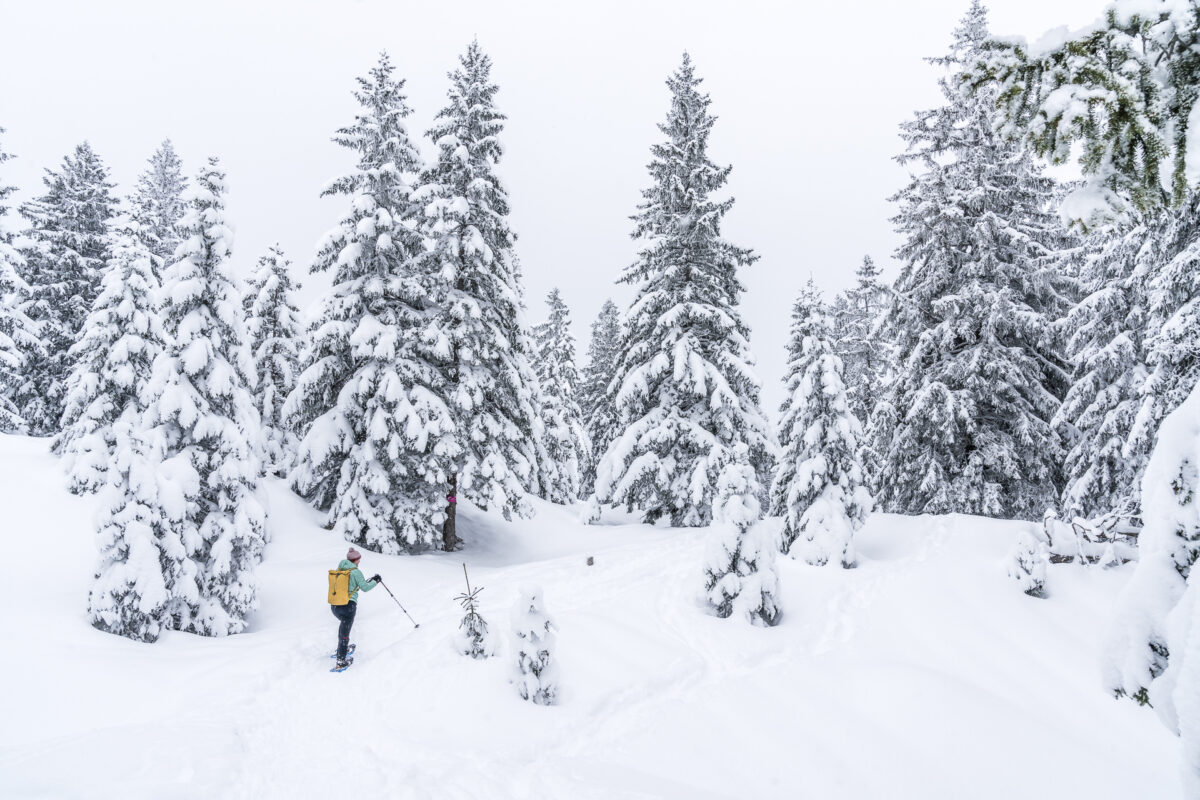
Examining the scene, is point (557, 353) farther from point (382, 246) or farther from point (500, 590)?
point (500, 590)

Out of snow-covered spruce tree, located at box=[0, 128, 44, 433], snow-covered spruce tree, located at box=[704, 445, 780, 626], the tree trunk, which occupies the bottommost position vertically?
the tree trunk

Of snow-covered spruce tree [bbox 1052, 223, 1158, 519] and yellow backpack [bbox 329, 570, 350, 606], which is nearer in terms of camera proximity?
yellow backpack [bbox 329, 570, 350, 606]

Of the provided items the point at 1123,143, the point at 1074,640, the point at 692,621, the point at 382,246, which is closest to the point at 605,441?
the point at 382,246

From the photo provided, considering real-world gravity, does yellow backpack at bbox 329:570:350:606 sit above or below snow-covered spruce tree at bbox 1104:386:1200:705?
below

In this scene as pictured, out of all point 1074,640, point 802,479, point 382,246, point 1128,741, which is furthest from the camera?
point 382,246

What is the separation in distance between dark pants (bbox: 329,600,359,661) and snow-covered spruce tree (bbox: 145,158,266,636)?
2.76 meters

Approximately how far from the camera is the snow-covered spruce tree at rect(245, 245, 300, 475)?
2414cm

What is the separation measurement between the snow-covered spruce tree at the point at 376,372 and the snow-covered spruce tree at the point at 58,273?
15405 millimetres

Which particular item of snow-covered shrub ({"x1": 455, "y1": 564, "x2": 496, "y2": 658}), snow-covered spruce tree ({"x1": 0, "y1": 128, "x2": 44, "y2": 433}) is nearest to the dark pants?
snow-covered shrub ({"x1": 455, "y1": 564, "x2": 496, "y2": 658})

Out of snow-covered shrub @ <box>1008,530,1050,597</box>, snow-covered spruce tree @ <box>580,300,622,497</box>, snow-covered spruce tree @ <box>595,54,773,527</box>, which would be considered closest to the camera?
snow-covered shrub @ <box>1008,530,1050,597</box>

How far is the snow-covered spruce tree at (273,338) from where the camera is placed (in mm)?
24141

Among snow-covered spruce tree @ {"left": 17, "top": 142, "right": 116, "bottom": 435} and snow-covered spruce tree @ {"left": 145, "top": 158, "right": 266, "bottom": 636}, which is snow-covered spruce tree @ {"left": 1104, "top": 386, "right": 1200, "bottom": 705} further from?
snow-covered spruce tree @ {"left": 17, "top": 142, "right": 116, "bottom": 435}

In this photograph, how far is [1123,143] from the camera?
286cm

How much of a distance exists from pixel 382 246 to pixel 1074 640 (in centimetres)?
1739
